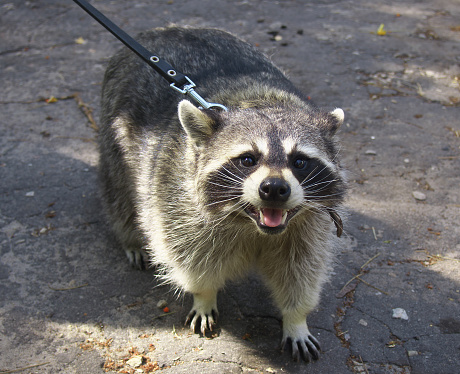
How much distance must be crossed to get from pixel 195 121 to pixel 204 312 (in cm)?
104

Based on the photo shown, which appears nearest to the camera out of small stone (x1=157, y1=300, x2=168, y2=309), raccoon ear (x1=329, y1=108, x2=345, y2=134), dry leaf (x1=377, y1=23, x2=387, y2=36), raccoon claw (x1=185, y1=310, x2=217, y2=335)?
raccoon ear (x1=329, y1=108, x2=345, y2=134)

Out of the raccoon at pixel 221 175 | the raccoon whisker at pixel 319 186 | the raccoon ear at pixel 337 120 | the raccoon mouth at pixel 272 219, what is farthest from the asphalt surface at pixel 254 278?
the raccoon whisker at pixel 319 186

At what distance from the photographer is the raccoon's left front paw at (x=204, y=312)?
2.63m

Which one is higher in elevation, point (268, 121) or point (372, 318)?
point (268, 121)

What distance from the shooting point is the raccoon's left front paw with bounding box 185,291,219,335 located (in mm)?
2630

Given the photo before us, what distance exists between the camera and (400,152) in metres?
3.91

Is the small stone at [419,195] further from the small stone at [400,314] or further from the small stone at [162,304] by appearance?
the small stone at [162,304]

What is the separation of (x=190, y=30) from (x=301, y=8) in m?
3.42

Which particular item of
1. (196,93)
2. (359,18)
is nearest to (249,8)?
(359,18)

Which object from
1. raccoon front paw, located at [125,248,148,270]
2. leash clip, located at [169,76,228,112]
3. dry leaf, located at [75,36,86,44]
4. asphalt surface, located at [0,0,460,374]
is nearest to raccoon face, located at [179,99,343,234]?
leash clip, located at [169,76,228,112]

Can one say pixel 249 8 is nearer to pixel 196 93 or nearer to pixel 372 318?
pixel 196 93

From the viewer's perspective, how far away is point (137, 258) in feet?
10.0

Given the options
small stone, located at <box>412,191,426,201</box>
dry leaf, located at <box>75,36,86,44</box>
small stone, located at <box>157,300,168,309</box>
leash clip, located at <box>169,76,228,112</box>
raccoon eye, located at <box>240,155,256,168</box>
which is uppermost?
leash clip, located at <box>169,76,228,112</box>

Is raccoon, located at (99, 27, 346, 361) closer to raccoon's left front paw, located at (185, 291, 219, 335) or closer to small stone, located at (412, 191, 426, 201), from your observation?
raccoon's left front paw, located at (185, 291, 219, 335)
